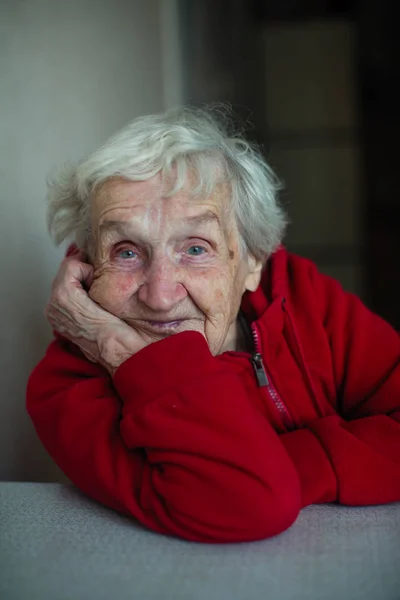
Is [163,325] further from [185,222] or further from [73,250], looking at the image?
[73,250]

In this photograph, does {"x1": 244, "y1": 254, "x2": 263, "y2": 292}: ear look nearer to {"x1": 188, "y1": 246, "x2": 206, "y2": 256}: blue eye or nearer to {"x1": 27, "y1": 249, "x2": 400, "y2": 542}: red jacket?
{"x1": 27, "y1": 249, "x2": 400, "y2": 542}: red jacket

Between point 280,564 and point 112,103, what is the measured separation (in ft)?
5.08

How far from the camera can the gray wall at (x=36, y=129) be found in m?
1.76

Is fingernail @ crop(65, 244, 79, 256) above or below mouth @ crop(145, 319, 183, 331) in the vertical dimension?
above

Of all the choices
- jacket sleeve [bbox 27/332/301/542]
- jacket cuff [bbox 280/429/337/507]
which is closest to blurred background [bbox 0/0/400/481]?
jacket sleeve [bbox 27/332/301/542]

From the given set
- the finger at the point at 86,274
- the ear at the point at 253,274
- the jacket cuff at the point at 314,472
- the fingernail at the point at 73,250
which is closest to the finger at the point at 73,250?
the fingernail at the point at 73,250

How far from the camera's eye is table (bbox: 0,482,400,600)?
938mm

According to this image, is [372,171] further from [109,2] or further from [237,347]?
[237,347]

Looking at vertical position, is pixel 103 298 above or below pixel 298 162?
above

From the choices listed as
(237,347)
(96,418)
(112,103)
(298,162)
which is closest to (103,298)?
(96,418)

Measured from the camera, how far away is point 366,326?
145cm

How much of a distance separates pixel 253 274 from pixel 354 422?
0.40 meters

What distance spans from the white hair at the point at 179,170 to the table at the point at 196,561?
580mm

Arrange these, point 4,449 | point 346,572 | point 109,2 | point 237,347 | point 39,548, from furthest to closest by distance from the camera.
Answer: point 109,2
point 4,449
point 237,347
point 39,548
point 346,572
